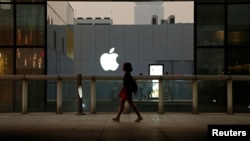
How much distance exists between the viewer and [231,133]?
916 cm

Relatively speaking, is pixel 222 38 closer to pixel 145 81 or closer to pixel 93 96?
pixel 145 81

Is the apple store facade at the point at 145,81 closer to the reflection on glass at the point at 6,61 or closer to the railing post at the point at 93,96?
the reflection on glass at the point at 6,61

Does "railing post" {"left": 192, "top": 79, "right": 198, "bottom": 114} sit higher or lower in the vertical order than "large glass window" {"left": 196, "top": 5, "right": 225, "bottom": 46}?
lower

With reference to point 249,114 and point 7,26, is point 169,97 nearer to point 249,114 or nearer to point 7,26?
point 249,114

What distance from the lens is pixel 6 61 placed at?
72.0ft

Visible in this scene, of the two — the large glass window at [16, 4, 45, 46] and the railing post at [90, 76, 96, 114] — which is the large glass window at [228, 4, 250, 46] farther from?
the large glass window at [16, 4, 45, 46]

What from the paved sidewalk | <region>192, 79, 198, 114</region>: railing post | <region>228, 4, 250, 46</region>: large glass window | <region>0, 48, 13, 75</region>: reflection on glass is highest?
<region>228, 4, 250, 46</region>: large glass window

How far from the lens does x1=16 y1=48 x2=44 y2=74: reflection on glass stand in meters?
21.8

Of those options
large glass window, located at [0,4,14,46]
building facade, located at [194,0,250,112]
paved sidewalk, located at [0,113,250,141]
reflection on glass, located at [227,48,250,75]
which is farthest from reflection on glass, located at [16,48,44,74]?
reflection on glass, located at [227,48,250,75]

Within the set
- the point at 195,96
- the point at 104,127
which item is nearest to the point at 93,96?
the point at 195,96

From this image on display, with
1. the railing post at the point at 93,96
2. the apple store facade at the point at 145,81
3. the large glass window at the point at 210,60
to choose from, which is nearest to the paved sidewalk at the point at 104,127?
the railing post at the point at 93,96

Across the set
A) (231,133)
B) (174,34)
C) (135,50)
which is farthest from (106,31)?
(231,133)

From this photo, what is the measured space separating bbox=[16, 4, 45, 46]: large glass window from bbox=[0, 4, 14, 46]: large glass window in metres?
0.25

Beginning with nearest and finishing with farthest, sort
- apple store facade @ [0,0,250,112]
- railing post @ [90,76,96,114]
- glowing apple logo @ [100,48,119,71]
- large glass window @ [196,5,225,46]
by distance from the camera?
1. railing post @ [90,76,96,114]
2. apple store facade @ [0,0,250,112]
3. large glass window @ [196,5,225,46]
4. glowing apple logo @ [100,48,119,71]
